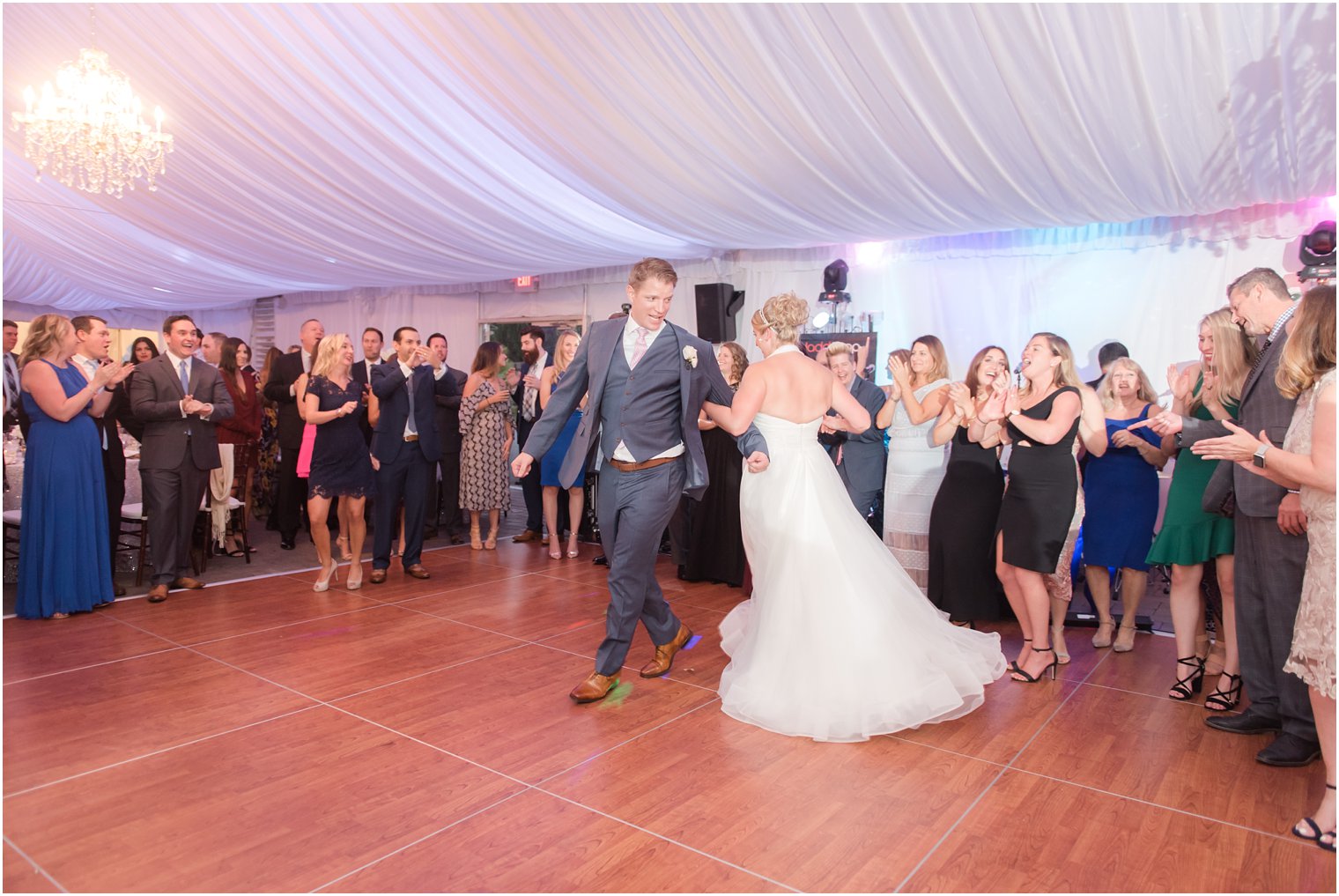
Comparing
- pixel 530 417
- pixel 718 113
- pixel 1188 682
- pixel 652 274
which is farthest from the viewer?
pixel 530 417

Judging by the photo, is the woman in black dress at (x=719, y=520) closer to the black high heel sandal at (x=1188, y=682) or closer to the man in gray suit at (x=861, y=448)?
the man in gray suit at (x=861, y=448)

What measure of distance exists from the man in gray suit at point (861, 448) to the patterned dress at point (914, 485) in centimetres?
44

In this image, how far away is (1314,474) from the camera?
95.5 inches

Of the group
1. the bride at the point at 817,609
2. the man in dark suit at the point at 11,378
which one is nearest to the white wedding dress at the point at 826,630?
the bride at the point at 817,609

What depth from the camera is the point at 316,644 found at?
171 inches

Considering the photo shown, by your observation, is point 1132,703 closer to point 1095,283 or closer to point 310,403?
point 1095,283

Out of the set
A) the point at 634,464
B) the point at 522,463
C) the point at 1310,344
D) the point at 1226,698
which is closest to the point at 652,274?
the point at 634,464

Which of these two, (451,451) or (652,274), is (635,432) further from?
(451,451)

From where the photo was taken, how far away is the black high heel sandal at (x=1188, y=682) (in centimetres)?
379

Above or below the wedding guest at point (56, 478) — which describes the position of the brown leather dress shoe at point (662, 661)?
below

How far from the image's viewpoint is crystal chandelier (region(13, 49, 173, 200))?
554cm

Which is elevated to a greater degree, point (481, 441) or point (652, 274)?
point (652, 274)

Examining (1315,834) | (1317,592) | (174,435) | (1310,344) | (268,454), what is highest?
(1310,344)

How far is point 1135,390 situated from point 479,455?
4592mm
